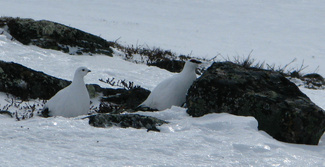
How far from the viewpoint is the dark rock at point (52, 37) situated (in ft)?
29.2

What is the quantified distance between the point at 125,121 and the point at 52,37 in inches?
219

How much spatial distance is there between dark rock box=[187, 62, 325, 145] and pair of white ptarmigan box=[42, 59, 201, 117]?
44 centimetres

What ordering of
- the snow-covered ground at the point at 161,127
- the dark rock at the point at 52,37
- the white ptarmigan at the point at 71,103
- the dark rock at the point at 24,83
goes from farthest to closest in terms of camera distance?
1. the dark rock at the point at 52,37
2. the dark rock at the point at 24,83
3. the white ptarmigan at the point at 71,103
4. the snow-covered ground at the point at 161,127

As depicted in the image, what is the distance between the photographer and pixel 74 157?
3080mm

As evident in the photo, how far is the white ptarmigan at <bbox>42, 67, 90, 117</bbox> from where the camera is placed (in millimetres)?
4875

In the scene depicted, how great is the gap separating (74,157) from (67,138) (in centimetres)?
39

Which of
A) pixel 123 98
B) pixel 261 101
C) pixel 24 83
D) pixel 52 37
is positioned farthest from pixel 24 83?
pixel 52 37

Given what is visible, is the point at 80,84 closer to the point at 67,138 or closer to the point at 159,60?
the point at 67,138

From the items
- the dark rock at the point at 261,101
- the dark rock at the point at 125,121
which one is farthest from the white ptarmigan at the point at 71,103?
the dark rock at the point at 261,101

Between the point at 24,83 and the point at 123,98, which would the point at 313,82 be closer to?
the point at 123,98

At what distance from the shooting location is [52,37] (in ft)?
29.8

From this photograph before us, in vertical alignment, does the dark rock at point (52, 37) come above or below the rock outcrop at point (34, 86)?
above

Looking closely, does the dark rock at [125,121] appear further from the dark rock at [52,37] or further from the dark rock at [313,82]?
the dark rock at [313,82]

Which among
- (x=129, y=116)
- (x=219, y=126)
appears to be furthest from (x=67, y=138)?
(x=219, y=126)
